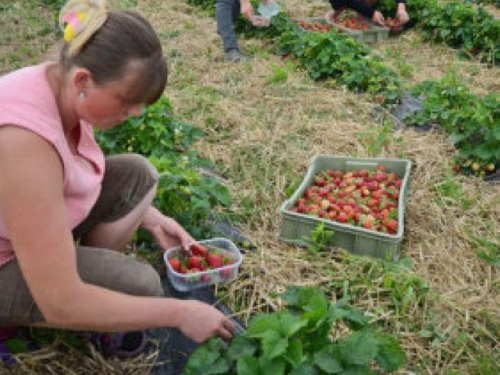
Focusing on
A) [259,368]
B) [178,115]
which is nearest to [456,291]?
[259,368]

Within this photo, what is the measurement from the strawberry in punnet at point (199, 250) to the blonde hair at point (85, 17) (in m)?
1.27

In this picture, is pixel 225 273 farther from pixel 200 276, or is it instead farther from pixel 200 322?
pixel 200 322

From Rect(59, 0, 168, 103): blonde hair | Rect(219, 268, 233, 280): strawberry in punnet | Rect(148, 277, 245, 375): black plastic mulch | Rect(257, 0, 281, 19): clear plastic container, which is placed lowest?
Rect(148, 277, 245, 375): black plastic mulch

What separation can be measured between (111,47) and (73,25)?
0.56 ft

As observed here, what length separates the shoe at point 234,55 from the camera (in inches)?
235

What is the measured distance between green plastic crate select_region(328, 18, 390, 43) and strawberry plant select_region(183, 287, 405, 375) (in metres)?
5.24

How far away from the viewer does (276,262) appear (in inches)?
121

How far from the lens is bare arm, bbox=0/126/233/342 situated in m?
1.64

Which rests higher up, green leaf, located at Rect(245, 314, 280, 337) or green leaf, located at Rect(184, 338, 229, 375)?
green leaf, located at Rect(245, 314, 280, 337)

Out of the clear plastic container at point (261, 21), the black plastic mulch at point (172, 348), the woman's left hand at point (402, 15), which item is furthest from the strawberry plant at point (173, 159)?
the woman's left hand at point (402, 15)

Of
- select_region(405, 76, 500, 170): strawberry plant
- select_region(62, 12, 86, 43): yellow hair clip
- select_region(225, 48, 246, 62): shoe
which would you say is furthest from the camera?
select_region(225, 48, 246, 62): shoe

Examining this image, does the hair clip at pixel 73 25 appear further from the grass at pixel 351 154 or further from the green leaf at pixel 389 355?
the green leaf at pixel 389 355

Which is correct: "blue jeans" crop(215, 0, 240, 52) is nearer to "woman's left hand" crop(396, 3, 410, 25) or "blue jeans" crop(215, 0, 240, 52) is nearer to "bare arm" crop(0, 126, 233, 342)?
"woman's left hand" crop(396, 3, 410, 25)

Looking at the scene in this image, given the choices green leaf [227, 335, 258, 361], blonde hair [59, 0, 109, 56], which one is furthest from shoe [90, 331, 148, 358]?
blonde hair [59, 0, 109, 56]
